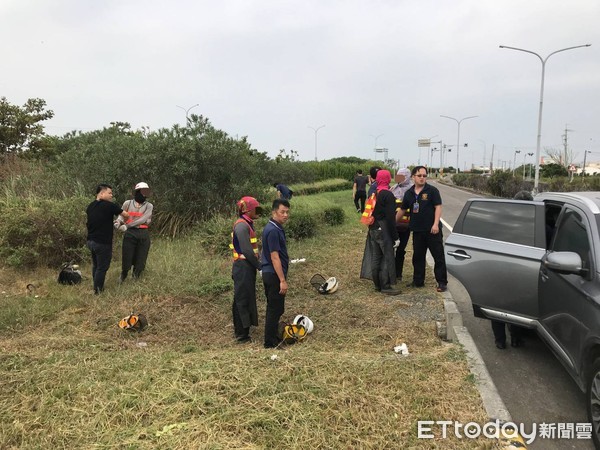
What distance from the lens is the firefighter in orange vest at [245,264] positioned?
4.51 m

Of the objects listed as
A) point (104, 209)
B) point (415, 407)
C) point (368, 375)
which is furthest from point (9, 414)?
point (104, 209)

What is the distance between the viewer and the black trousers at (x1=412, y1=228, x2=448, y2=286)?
20.0 ft

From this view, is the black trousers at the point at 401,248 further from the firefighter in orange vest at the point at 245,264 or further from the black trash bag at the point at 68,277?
the black trash bag at the point at 68,277

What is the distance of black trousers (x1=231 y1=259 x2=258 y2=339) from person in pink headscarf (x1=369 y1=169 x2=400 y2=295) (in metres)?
2.20

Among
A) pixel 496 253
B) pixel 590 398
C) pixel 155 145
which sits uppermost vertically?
pixel 155 145

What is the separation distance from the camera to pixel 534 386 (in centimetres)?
375

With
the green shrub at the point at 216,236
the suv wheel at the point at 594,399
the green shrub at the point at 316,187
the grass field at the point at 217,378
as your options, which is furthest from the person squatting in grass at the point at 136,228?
the green shrub at the point at 316,187

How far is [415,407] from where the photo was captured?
3.14 meters

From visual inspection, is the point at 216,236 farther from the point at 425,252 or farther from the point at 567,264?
the point at 567,264

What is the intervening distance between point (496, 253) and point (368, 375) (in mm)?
1785

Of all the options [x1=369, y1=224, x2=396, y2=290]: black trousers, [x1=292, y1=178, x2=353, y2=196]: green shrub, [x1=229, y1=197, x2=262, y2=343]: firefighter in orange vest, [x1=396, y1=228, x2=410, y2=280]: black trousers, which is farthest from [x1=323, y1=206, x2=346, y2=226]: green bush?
[x1=292, y1=178, x2=353, y2=196]: green shrub

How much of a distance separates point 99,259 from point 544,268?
571cm

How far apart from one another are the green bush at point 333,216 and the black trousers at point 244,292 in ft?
24.7

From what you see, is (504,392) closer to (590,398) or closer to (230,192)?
(590,398)
